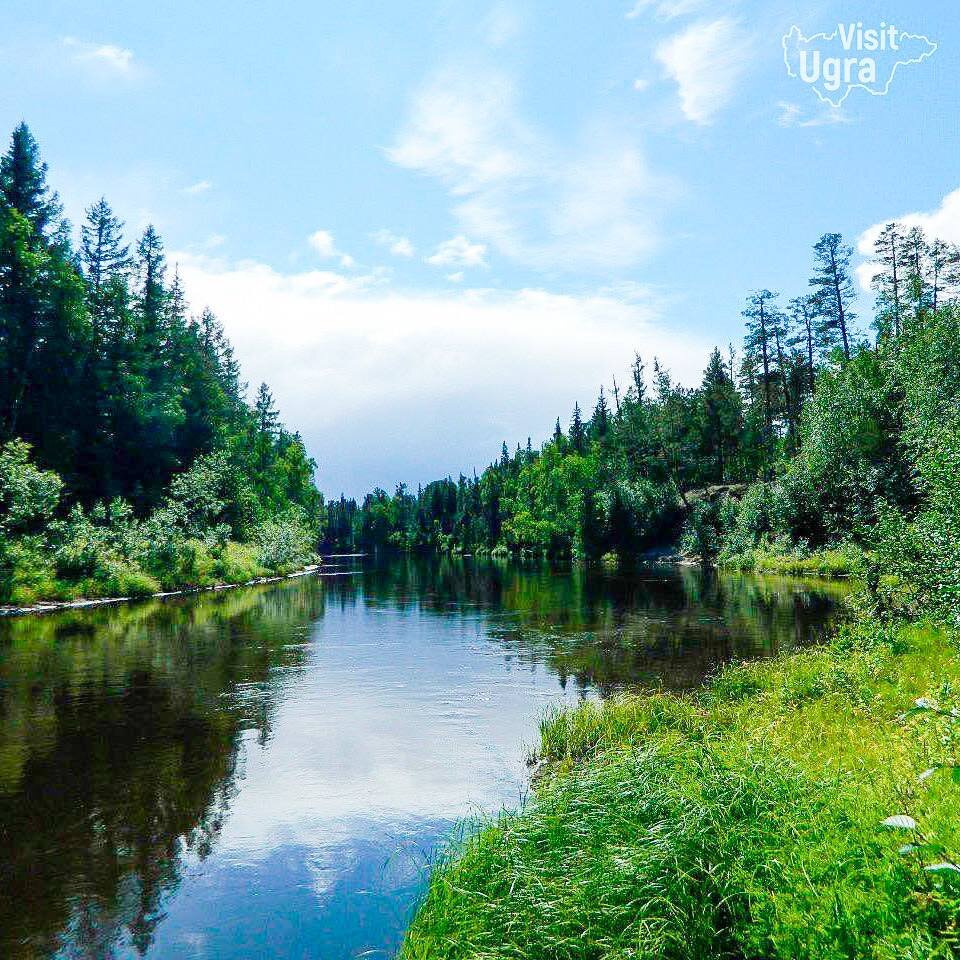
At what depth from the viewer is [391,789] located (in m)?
9.70

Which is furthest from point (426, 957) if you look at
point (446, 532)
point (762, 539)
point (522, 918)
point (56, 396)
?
point (446, 532)

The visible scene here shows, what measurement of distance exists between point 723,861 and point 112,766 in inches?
369

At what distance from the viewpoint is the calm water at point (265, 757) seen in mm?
6566

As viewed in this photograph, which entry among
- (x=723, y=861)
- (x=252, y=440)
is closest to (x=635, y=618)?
(x=723, y=861)

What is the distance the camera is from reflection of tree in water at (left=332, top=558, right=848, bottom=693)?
57.6 feet

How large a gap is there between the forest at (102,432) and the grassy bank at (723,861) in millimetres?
28515

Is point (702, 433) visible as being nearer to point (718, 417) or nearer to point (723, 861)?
point (718, 417)

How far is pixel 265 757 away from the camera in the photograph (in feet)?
35.9

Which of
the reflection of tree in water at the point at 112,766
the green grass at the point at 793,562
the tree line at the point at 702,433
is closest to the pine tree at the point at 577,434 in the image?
the tree line at the point at 702,433

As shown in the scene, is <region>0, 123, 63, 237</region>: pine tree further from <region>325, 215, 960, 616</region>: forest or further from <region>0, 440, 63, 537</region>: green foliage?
<region>325, 215, 960, 616</region>: forest

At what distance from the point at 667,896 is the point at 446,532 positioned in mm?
149429

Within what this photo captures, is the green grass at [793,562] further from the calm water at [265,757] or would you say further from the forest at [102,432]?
the forest at [102,432]

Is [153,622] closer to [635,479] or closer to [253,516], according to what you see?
[253,516]

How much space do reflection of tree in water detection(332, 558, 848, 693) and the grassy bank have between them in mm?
8737
